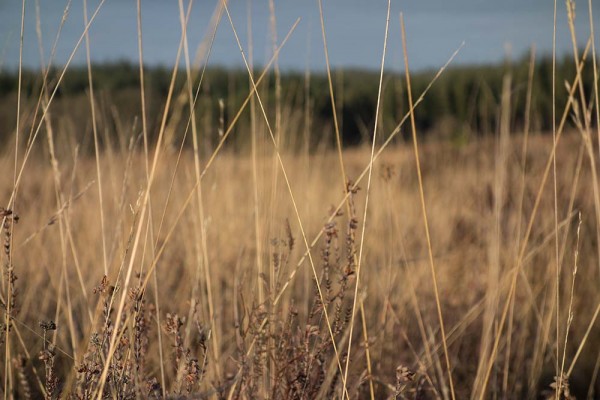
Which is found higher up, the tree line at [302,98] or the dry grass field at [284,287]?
the tree line at [302,98]

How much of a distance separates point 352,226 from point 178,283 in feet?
5.89

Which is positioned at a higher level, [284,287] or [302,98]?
[302,98]

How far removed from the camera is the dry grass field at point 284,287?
104 cm

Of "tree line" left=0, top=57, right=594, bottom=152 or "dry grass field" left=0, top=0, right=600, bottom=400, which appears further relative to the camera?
"tree line" left=0, top=57, right=594, bottom=152

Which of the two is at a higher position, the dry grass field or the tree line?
the tree line

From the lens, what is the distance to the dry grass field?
104 centimetres

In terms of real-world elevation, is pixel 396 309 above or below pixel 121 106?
below

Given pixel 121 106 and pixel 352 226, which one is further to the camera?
pixel 121 106

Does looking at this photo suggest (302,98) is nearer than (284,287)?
No

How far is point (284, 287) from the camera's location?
3.60 ft

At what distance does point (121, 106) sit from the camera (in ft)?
45.9

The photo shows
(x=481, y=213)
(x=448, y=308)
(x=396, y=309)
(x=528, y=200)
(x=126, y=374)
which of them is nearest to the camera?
(x=126, y=374)

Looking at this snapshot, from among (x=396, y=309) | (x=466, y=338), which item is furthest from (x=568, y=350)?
(x=396, y=309)

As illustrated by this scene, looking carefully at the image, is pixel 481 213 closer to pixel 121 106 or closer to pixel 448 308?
pixel 448 308
